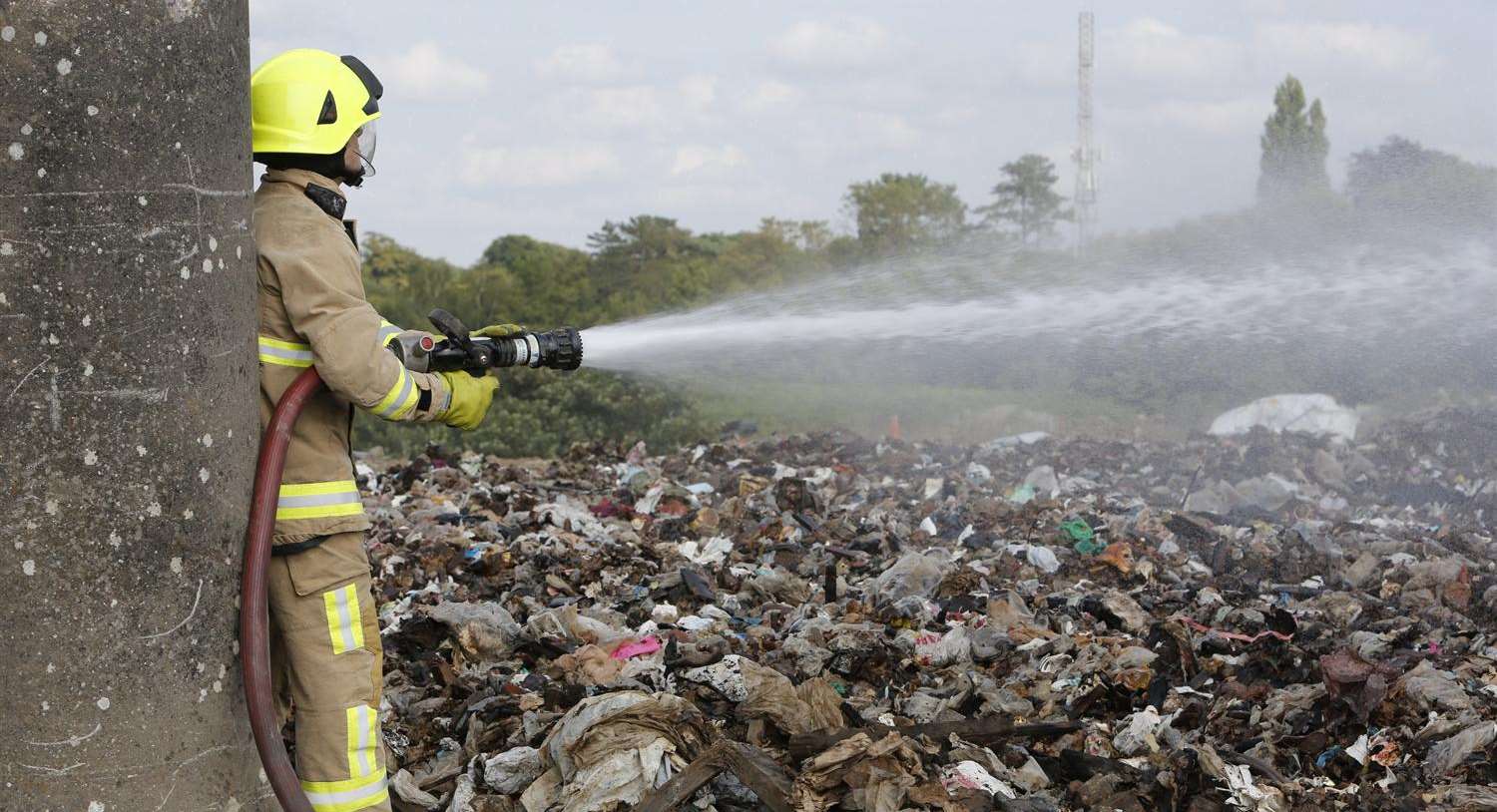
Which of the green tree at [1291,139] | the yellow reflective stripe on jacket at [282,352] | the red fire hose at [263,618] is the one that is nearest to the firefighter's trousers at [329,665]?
the red fire hose at [263,618]

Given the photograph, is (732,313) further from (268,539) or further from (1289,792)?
(268,539)

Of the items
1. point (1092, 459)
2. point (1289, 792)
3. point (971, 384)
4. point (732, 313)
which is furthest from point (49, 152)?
point (971, 384)

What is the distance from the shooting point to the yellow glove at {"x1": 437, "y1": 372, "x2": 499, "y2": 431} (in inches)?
154

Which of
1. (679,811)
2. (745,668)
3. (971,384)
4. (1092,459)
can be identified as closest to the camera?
(679,811)

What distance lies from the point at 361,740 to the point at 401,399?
0.97 meters

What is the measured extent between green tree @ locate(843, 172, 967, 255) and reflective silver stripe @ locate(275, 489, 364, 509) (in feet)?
86.4

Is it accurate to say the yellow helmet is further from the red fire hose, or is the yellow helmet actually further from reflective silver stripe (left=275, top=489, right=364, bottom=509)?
reflective silver stripe (left=275, top=489, right=364, bottom=509)

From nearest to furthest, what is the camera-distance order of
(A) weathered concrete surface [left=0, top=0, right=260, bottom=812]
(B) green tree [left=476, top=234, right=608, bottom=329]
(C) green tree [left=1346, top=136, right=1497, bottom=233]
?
1. (A) weathered concrete surface [left=0, top=0, right=260, bottom=812]
2. (C) green tree [left=1346, top=136, right=1497, bottom=233]
3. (B) green tree [left=476, top=234, right=608, bottom=329]

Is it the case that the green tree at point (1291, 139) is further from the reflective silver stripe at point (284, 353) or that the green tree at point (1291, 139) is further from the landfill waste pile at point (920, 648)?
the reflective silver stripe at point (284, 353)

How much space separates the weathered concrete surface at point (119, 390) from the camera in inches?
113

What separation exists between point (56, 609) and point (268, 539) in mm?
517

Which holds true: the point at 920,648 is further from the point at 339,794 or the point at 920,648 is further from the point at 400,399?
the point at 400,399

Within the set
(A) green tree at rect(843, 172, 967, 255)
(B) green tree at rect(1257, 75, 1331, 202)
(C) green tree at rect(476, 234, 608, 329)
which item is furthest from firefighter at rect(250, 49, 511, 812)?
(B) green tree at rect(1257, 75, 1331, 202)

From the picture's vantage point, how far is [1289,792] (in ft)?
15.0
